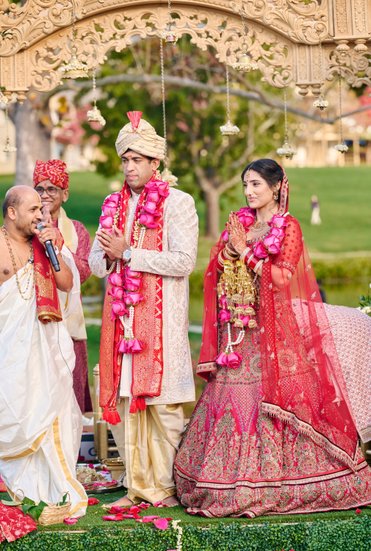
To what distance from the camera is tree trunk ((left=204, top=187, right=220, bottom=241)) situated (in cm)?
2681

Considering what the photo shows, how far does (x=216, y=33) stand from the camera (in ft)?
25.9

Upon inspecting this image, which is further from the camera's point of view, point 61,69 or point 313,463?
point 61,69

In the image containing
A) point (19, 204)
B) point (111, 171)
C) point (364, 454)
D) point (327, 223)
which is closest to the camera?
point (19, 204)

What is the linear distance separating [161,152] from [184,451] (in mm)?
1770

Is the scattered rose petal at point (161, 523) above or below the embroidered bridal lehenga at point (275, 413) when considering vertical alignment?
below

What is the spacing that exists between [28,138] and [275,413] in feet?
32.8

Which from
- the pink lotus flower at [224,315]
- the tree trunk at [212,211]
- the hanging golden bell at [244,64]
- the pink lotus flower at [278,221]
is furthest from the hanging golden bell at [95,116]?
the tree trunk at [212,211]

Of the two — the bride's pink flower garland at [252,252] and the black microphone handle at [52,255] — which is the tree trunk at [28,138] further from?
the black microphone handle at [52,255]

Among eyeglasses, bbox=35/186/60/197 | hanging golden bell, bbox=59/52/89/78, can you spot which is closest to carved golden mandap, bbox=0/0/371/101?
hanging golden bell, bbox=59/52/89/78

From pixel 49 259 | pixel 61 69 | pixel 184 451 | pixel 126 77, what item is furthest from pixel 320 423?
pixel 126 77

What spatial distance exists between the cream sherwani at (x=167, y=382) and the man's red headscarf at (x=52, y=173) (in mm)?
1072

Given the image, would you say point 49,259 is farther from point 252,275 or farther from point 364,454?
point 364,454

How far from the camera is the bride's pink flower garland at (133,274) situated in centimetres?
709

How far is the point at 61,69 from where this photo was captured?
Answer: 7.83 m
